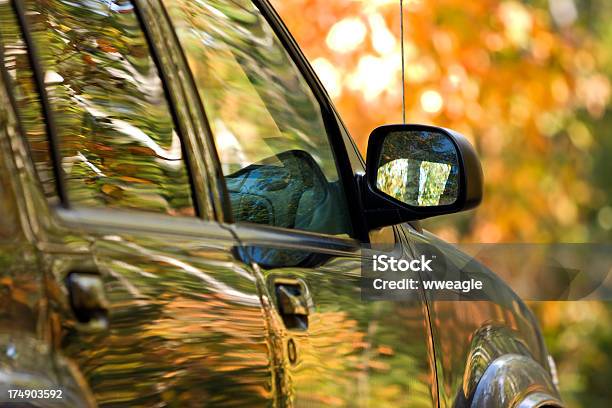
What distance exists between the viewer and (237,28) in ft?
8.50

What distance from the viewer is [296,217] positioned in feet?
8.54

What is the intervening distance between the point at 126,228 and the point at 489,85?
5575mm

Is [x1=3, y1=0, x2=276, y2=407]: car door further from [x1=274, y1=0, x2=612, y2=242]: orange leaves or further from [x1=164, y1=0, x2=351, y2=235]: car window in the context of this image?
[x1=274, y1=0, x2=612, y2=242]: orange leaves

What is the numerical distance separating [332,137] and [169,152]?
2.55ft

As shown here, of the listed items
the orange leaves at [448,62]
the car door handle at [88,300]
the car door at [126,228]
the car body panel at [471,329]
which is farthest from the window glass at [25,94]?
the orange leaves at [448,62]

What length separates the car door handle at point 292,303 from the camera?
7.38ft

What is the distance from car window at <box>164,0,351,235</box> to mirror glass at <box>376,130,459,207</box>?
0.12 m

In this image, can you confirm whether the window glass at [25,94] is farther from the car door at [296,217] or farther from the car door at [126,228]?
the car door at [296,217]

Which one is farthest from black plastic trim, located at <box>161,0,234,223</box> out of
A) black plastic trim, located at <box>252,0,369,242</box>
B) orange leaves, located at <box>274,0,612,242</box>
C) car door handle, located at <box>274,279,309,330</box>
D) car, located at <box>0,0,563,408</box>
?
orange leaves, located at <box>274,0,612,242</box>

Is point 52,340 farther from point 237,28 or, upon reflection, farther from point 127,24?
point 237,28

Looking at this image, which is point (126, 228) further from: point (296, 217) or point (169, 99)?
point (296, 217)

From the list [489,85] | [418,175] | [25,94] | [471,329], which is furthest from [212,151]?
[489,85]

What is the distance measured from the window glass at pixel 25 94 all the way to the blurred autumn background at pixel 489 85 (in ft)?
16.8

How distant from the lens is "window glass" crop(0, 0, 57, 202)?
5.64 feet
